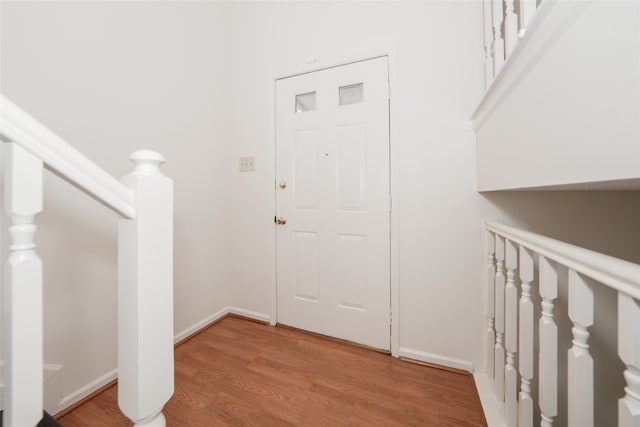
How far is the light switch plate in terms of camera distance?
6.94ft

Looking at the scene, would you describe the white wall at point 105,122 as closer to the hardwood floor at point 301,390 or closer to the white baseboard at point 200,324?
the white baseboard at point 200,324

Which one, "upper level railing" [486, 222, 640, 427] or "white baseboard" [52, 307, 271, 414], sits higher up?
"upper level railing" [486, 222, 640, 427]

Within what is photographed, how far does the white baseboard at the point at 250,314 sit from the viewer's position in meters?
2.07

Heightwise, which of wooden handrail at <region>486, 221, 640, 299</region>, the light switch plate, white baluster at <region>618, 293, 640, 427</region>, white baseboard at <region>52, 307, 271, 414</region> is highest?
the light switch plate

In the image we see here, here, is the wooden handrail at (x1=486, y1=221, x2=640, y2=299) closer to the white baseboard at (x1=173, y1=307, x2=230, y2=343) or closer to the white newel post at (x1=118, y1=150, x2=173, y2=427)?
the white newel post at (x1=118, y1=150, x2=173, y2=427)

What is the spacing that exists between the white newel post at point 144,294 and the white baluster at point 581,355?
99cm

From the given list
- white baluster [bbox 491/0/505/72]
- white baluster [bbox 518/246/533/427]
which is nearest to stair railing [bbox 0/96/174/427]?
white baluster [bbox 518/246/533/427]

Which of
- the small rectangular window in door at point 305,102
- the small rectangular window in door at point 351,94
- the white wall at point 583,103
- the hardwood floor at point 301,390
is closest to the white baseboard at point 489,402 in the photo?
the hardwood floor at point 301,390

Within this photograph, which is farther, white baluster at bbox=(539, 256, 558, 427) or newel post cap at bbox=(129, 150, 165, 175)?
white baluster at bbox=(539, 256, 558, 427)

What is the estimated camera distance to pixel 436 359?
1.54 m

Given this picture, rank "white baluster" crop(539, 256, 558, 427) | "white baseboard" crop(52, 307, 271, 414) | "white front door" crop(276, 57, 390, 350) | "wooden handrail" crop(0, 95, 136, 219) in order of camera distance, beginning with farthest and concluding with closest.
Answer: "white front door" crop(276, 57, 390, 350), "white baseboard" crop(52, 307, 271, 414), "white baluster" crop(539, 256, 558, 427), "wooden handrail" crop(0, 95, 136, 219)

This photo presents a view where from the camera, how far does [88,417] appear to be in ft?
3.79

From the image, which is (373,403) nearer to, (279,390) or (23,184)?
(279,390)

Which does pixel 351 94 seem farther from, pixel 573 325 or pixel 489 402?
pixel 489 402
